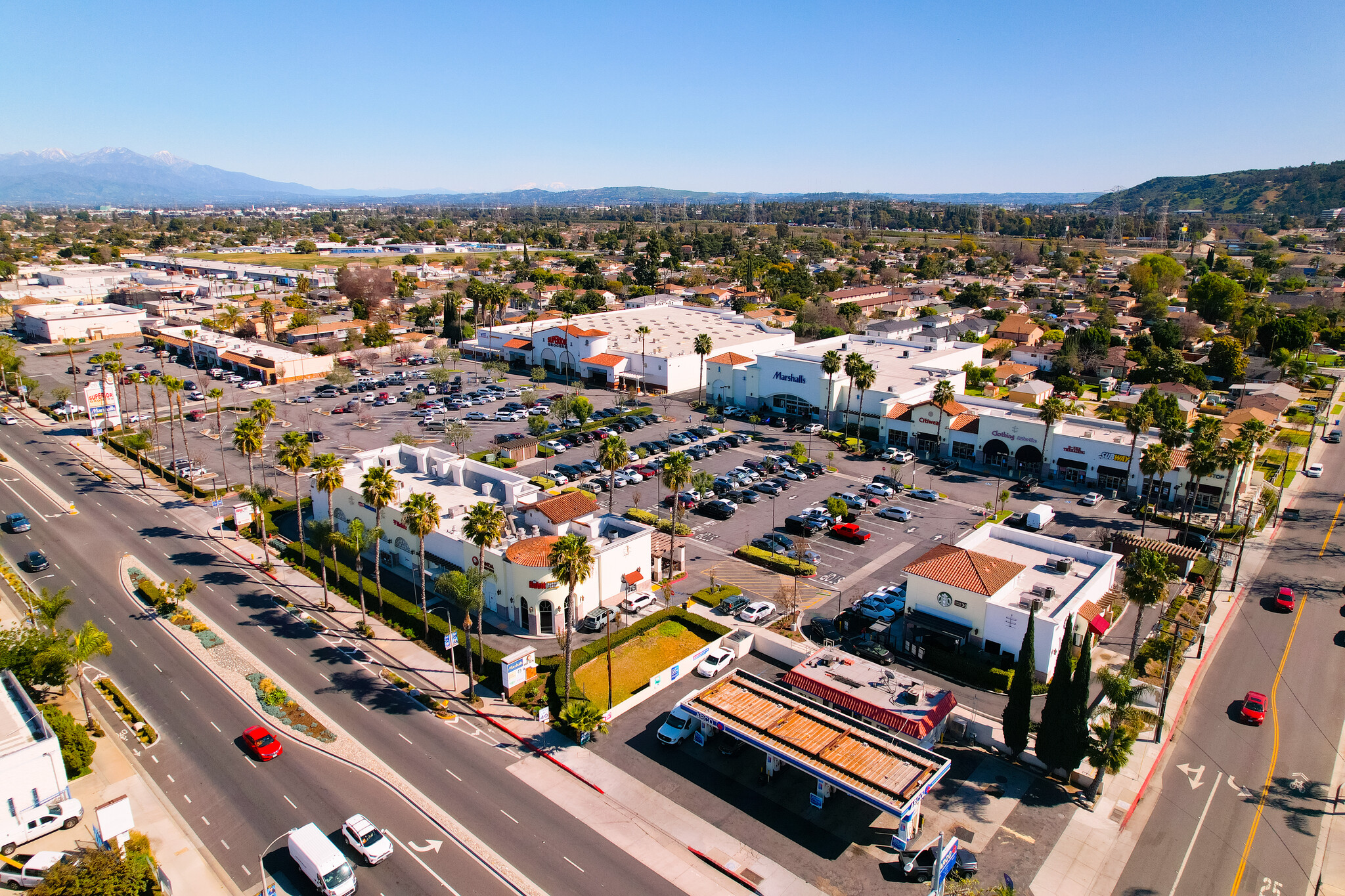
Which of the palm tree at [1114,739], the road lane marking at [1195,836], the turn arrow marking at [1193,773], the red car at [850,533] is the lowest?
the road lane marking at [1195,836]

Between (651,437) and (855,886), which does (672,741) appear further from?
(651,437)

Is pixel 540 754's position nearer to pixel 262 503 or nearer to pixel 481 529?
pixel 481 529

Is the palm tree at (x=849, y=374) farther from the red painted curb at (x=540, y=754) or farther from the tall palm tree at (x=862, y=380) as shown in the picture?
the red painted curb at (x=540, y=754)

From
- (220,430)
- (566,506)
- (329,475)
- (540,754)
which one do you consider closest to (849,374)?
(566,506)

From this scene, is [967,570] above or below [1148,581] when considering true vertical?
below

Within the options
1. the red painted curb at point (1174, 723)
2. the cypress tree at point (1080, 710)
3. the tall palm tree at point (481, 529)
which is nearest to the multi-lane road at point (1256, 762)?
the red painted curb at point (1174, 723)

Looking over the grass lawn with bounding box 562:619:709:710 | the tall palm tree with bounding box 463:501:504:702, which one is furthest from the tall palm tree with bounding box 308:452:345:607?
the grass lawn with bounding box 562:619:709:710
